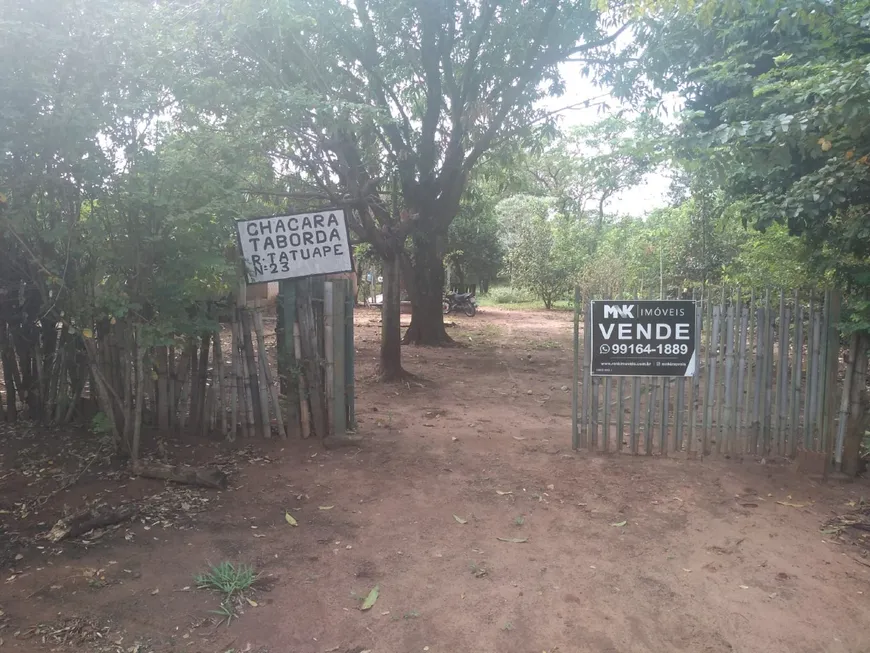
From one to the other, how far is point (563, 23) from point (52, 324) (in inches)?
315

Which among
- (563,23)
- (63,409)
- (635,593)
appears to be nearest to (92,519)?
(63,409)

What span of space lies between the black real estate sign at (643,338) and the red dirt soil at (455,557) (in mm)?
855

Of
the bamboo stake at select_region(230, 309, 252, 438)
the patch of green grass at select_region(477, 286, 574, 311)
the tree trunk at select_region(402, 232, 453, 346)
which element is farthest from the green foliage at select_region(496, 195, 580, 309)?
the bamboo stake at select_region(230, 309, 252, 438)

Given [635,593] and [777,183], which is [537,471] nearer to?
[635,593]

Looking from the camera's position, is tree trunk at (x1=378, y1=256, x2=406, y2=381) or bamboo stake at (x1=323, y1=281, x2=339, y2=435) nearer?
bamboo stake at (x1=323, y1=281, x2=339, y2=435)

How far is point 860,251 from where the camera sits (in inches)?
207

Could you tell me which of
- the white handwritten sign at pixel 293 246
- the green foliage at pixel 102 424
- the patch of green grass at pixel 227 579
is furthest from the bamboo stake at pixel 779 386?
the green foliage at pixel 102 424

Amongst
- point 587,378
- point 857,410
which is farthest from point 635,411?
point 857,410

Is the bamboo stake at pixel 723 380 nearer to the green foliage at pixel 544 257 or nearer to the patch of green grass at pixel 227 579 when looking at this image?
the patch of green grass at pixel 227 579

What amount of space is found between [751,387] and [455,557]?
3.16 m

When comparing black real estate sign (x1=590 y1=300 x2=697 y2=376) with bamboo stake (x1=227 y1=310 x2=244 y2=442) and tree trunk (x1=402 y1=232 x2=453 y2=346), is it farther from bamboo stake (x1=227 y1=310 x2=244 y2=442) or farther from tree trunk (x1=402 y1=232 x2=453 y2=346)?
tree trunk (x1=402 y1=232 x2=453 y2=346)

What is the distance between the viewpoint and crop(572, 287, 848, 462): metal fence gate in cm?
545

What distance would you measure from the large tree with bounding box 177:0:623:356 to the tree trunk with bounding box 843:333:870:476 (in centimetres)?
549

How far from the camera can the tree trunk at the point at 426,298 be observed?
45.9 ft
